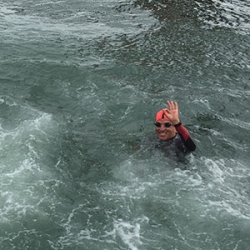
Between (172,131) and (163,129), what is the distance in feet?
0.87

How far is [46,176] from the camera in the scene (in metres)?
8.62

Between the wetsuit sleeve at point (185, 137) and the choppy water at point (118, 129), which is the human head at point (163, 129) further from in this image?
the choppy water at point (118, 129)

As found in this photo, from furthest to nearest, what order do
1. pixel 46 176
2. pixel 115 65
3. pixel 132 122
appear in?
1. pixel 115 65
2. pixel 132 122
3. pixel 46 176

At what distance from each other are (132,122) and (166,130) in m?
1.92

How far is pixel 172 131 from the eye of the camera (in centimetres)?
914

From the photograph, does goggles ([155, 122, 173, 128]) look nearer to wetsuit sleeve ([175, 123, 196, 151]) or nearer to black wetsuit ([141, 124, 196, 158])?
black wetsuit ([141, 124, 196, 158])

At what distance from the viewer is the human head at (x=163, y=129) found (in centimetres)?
888

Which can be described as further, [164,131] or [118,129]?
[118,129]

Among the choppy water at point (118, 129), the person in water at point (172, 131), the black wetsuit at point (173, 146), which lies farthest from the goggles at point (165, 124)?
the choppy water at point (118, 129)

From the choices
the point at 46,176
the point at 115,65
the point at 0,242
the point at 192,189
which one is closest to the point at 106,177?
the point at 46,176

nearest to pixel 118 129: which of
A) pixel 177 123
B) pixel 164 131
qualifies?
pixel 164 131

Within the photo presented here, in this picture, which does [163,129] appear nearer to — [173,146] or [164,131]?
[164,131]

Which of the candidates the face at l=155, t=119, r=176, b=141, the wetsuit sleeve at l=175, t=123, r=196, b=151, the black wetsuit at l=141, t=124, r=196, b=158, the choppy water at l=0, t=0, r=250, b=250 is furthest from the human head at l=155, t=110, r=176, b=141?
the choppy water at l=0, t=0, r=250, b=250

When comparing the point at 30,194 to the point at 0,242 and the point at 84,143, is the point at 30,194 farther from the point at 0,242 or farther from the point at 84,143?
the point at 84,143
